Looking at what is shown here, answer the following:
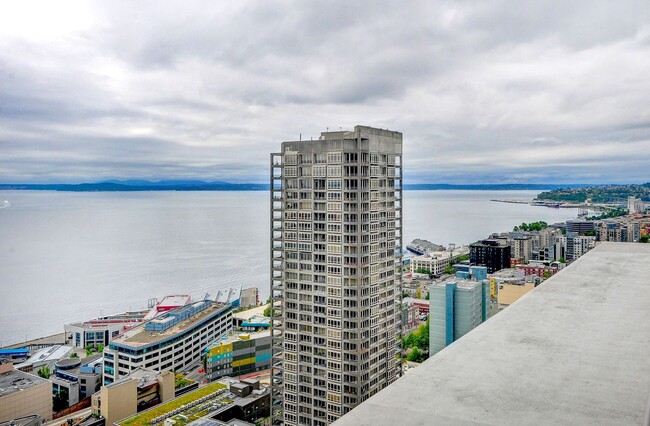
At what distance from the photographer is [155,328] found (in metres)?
18.6

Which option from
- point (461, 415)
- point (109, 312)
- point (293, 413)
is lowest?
point (109, 312)

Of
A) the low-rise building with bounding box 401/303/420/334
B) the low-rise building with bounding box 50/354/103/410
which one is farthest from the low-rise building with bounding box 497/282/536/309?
the low-rise building with bounding box 50/354/103/410

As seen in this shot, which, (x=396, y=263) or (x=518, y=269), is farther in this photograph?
(x=518, y=269)

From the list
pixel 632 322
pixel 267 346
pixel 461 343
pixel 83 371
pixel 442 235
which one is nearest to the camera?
pixel 461 343

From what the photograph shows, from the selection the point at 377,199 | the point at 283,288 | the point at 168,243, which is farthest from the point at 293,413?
the point at 168,243

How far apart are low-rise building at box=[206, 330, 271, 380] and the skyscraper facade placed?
7.30 meters

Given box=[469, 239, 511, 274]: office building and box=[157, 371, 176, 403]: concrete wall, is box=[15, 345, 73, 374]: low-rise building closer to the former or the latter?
box=[157, 371, 176, 403]: concrete wall

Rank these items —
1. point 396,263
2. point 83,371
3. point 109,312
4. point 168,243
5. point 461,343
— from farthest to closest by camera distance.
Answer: point 168,243
point 109,312
point 83,371
point 396,263
point 461,343

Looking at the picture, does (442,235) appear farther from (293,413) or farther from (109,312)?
(293,413)

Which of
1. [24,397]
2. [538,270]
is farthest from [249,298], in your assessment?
[538,270]

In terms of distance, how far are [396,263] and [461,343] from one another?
9037 millimetres

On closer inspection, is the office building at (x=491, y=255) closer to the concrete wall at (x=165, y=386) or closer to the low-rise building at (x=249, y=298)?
the low-rise building at (x=249, y=298)

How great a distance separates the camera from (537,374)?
189 cm

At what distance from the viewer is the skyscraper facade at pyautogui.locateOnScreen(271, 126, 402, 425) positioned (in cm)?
997
